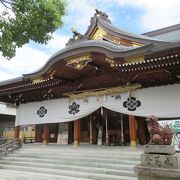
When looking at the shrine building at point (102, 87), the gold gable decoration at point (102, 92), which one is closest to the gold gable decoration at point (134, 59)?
the shrine building at point (102, 87)

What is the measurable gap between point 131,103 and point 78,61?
291cm

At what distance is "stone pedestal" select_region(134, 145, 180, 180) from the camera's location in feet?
16.9

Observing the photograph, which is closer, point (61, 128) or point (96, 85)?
point (96, 85)

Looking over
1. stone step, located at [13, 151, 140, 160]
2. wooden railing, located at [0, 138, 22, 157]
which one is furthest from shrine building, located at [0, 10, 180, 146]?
wooden railing, located at [0, 138, 22, 157]


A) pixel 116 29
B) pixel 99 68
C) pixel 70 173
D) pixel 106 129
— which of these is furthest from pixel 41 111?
pixel 116 29

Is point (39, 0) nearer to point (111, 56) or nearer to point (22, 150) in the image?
point (111, 56)

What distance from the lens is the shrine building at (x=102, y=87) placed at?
8.63 meters

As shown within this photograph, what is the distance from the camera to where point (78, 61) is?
31.2ft

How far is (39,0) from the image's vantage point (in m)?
5.54

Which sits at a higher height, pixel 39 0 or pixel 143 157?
pixel 39 0

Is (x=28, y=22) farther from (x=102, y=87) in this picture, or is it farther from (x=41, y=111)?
(x=41, y=111)

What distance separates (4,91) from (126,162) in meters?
8.10

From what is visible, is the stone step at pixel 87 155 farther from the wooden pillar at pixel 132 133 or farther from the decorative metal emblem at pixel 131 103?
the decorative metal emblem at pixel 131 103

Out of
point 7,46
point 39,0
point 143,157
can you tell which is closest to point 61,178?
point 143,157
